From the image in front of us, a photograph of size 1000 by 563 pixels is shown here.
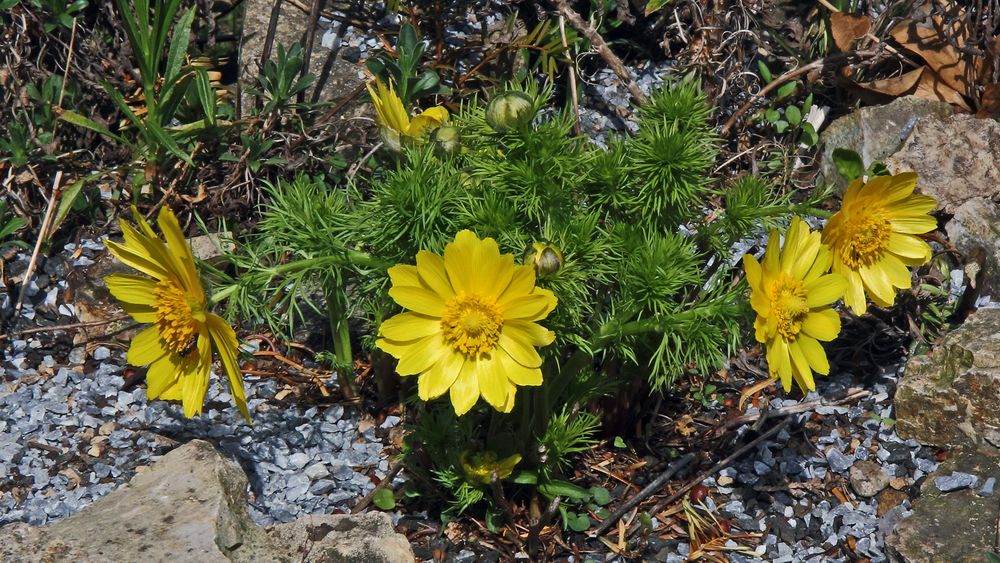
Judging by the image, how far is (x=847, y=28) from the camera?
3377 millimetres

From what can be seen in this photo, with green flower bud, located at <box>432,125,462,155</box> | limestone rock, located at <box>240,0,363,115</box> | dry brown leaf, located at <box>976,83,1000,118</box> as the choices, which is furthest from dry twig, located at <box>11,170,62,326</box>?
dry brown leaf, located at <box>976,83,1000,118</box>

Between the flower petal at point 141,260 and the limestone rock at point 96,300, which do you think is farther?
the limestone rock at point 96,300

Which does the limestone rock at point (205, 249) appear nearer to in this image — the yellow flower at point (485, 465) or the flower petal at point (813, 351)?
the yellow flower at point (485, 465)

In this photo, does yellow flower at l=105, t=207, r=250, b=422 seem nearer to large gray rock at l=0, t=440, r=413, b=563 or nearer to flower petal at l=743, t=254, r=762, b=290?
large gray rock at l=0, t=440, r=413, b=563

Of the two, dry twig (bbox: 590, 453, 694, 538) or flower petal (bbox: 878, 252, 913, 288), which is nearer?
flower petal (bbox: 878, 252, 913, 288)

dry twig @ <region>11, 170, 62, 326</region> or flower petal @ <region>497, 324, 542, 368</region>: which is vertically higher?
flower petal @ <region>497, 324, 542, 368</region>

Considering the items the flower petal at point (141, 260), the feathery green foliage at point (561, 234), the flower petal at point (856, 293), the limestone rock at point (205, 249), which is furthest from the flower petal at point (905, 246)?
the limestone rock at point (205, 249)

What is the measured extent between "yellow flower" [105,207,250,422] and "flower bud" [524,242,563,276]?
A: 1.89 ft

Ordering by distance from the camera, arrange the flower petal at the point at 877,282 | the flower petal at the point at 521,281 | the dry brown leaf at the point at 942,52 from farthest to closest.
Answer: the dry brown leaf at the point at 942,52, the flower petal at the point at 877,282, the flower petal at the point at 521,281

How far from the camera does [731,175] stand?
3359mm

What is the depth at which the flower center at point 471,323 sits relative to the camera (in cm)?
201

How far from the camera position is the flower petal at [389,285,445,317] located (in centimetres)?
198

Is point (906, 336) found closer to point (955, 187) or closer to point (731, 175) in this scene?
point (955, 187)

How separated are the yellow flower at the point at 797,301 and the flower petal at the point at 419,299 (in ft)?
1.91
